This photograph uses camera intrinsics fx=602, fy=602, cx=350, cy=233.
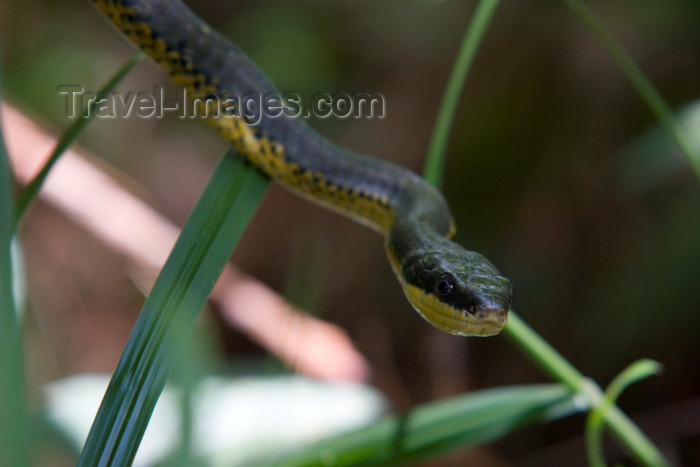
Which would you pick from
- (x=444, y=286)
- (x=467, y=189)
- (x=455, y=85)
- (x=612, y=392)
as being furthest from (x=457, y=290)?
(x=467, y=189)

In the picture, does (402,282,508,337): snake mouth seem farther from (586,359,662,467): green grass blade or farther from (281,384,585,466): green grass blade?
(586,359,662,467): green grass blade

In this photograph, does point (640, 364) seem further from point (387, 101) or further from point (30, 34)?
point (30, 34)

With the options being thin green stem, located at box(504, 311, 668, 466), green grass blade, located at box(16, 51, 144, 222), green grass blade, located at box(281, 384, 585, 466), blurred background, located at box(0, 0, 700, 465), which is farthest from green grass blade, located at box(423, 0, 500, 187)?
blurred background, located at box(0, 0, 700, 465)

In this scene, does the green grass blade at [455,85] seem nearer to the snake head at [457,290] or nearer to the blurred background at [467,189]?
the snake head at [457,290]

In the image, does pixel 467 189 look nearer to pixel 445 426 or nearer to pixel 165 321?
pixel 445 426

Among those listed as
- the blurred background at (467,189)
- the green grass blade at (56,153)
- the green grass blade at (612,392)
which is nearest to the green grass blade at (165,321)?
the green grass blade at (56,153)

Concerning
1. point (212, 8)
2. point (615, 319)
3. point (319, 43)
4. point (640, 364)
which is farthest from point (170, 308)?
point (212, 8)

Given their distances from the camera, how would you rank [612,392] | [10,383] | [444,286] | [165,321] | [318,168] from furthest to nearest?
[318,168]
[444,286]
[612,392]
[165,321]
[10,383]
